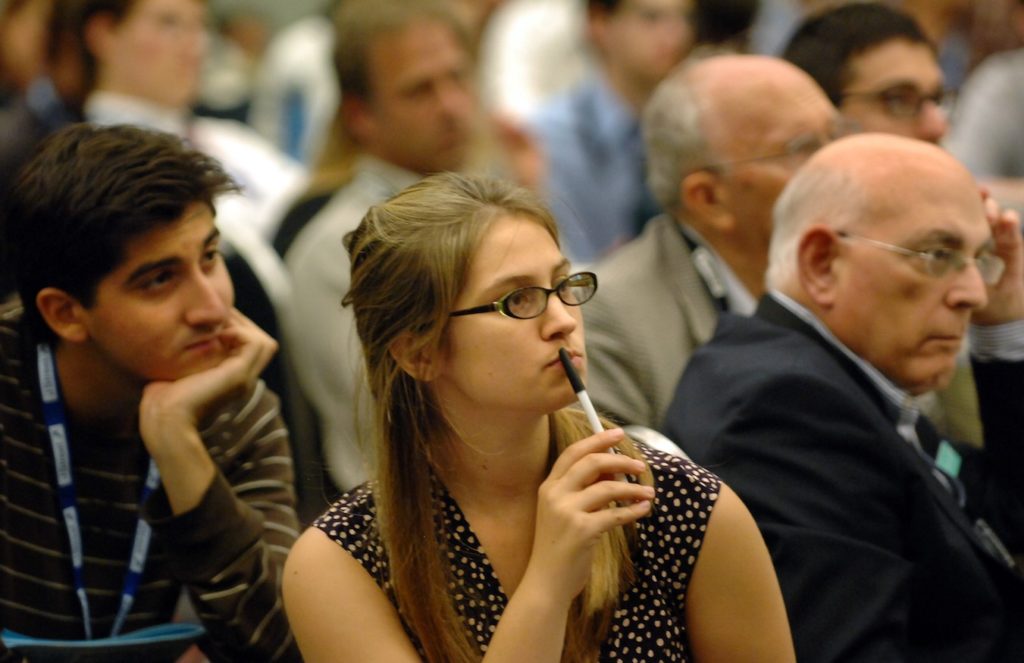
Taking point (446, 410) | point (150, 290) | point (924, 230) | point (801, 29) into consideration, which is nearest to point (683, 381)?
point (924, 230)

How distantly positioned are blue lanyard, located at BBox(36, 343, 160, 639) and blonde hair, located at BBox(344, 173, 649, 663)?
1.59ft

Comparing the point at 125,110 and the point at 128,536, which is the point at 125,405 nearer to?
the point at 128,536

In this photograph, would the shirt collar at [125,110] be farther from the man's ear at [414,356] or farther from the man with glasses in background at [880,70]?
the man's ear at [414,356]

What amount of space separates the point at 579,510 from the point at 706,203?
5.19 ft

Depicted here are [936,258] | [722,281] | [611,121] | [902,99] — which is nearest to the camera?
[936,258]

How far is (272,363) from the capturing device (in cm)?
283

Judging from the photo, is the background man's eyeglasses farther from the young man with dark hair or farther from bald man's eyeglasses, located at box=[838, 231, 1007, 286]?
bald man's eyeglasses, located at box=[838, 231, 1007, 286]

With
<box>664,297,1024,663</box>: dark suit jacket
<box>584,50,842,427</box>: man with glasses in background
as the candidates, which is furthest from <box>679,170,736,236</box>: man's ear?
<box>664,297,1024,663</box>: dark suit jacket

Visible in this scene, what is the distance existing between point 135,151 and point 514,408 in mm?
773

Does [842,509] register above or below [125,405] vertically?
below

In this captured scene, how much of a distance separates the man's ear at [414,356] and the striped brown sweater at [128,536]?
43cm

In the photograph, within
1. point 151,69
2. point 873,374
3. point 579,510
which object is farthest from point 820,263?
point 151,69

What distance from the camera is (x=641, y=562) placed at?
177 centimetres

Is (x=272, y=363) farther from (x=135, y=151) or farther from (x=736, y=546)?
(x=736, y=546)
